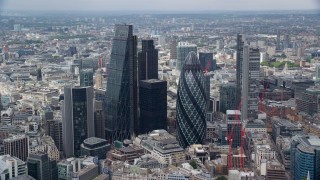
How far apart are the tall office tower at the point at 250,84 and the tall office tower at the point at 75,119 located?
16.2ft

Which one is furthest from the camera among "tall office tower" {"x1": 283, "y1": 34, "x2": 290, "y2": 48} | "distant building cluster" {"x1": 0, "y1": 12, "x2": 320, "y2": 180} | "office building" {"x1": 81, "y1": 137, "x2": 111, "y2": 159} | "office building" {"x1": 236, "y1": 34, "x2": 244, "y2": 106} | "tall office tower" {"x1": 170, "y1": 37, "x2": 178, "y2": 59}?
"tall office tower" {"x1": 170, "y1": 37, "x2": 178, "y2": 59}

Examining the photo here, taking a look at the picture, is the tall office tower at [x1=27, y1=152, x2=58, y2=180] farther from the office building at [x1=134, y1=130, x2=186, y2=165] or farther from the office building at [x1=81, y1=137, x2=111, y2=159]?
the office building at [x1=134, y1=130, x2=186, y2=165]

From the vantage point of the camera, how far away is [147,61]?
15805 mm

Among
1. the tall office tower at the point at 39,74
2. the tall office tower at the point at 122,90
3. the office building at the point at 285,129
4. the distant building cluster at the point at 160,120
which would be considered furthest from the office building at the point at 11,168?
the tall office tower at the point at 39,74

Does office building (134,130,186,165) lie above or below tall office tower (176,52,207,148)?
below

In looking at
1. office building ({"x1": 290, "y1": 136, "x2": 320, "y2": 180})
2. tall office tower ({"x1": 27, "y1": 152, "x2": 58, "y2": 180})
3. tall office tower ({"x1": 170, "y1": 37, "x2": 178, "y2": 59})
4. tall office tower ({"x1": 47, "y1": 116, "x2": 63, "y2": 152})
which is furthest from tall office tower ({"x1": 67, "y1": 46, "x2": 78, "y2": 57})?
office building ({"x1": 290, "y1": 136, "x2": 320, "y2": 180})

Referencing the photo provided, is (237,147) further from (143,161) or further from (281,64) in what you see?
(281,64)

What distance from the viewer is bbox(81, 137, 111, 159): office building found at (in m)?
12.2

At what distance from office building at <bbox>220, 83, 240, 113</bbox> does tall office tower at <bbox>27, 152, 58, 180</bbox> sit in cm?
732

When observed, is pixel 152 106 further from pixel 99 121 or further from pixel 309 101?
pixel 309 101

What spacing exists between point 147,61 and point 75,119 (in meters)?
3.61

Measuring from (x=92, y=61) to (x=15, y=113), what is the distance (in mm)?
7966

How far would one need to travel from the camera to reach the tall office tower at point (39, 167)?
10.8 metres

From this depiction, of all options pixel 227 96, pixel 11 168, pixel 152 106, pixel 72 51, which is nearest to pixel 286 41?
pixel 227 96
